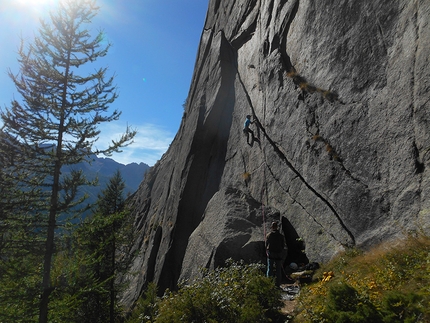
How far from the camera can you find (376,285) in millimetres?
5945

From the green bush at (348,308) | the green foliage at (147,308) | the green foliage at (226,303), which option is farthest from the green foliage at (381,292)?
the green foliage at (147,308)

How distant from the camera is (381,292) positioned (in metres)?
5.68

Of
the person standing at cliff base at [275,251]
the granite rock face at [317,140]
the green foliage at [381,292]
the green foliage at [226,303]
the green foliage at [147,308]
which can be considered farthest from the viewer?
the person standing at cliff base at [275,251]

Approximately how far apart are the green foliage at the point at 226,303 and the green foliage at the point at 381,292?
730 millimetres

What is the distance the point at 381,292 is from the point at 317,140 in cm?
721

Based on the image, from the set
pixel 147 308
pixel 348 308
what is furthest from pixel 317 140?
pixel 147 308

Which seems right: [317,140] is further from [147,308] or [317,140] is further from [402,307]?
[147,308]

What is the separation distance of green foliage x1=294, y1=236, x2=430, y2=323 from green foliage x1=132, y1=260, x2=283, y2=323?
730 millimetres

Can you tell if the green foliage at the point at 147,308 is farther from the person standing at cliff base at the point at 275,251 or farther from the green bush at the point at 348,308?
the green bush at the point at 348,308

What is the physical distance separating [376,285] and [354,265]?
2.37m

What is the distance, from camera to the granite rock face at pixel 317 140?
8.66 metres

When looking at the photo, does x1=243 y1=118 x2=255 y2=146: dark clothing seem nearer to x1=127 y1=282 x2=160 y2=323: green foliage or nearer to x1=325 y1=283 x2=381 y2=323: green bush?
x1=127 y1=282 x2=160 y2=323: green foliage

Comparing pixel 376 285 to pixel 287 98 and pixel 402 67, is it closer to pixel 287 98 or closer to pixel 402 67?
pixel 402 67

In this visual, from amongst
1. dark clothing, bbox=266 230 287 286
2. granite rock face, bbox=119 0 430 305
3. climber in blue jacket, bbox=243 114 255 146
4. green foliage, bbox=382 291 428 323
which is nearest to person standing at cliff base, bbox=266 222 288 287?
dark clothing, bbox=266 230 287 286
